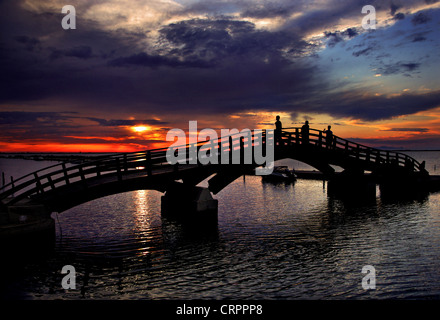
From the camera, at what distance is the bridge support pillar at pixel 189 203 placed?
22.9 m

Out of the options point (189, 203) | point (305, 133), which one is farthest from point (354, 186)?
point (189, 203)

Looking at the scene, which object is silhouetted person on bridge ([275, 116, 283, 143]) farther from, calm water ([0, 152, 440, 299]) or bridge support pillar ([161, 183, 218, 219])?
bridge support pillar ([161, 183, 218, 219])

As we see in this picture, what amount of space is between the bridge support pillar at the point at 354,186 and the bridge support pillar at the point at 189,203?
17611 mm

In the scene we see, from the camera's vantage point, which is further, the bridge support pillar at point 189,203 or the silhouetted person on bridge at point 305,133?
the silhouetted person on bridge at point 305,133

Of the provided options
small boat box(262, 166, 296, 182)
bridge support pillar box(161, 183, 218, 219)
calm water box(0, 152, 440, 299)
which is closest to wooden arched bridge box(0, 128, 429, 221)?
bridge support pillar box(161, 183, 218, 219)

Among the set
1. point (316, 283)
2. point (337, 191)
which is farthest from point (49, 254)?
point (337, 191)

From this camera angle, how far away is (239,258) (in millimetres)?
15320

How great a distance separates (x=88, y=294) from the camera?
11438mm

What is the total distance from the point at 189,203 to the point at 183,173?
7.29 feet

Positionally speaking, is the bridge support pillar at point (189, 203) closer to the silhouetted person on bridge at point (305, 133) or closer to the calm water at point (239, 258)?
the calm water at point (239, 258)

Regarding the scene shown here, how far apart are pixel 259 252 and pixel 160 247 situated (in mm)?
5194

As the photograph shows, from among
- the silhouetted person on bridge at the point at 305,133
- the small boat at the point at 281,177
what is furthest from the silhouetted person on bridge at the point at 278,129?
the small boat at the point at 281,177

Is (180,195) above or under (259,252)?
above
